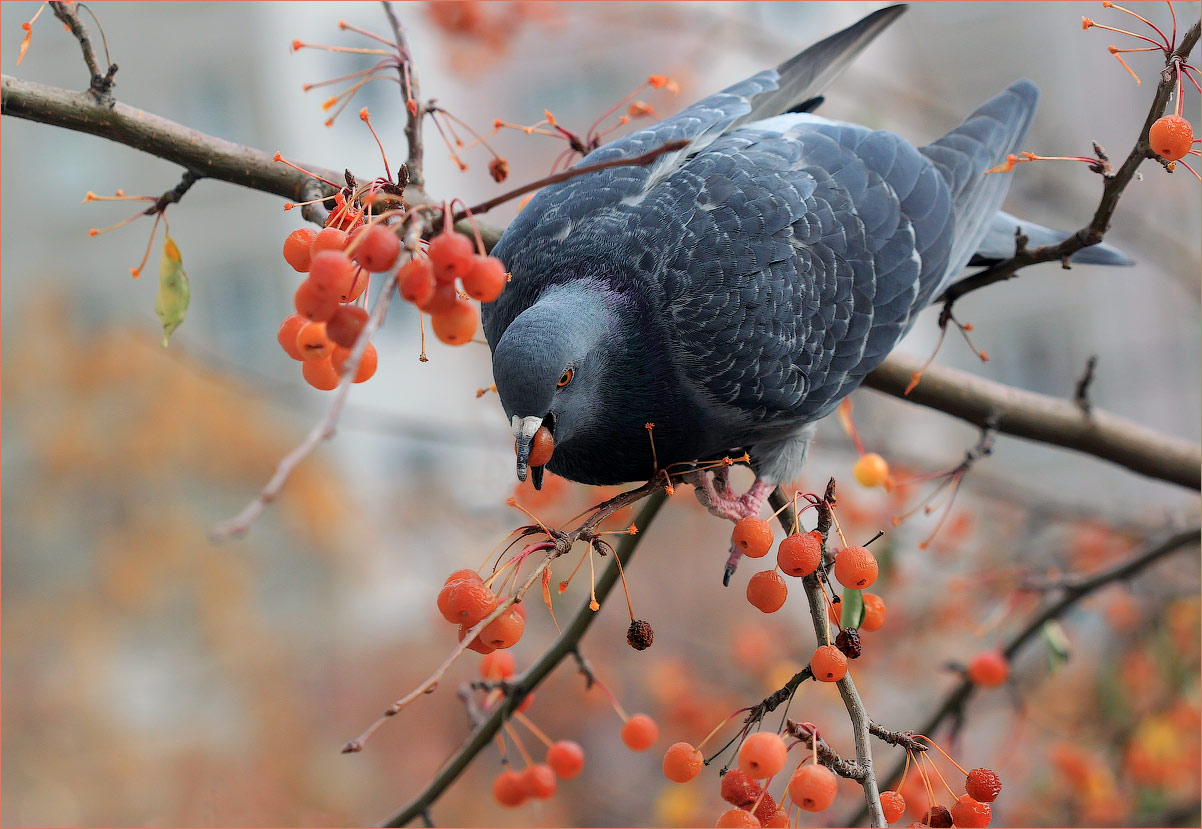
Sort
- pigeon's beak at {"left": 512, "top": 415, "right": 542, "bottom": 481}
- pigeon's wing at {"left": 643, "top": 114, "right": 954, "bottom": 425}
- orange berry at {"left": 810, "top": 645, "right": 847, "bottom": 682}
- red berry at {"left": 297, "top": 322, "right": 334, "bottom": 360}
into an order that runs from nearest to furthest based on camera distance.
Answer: red berry at {"left": 297, "top": 322, "right": 334, "bottom": 360}
orange berry at {"left": 810, "top": 645, "right": 847, "bottom": 682}
pigeon's beak at {"left": 512, "top": 415, "right": 542, "bottom": 481}
pigeon's wing at {"left": 643, "top": 114, "right": 954, "bottom": 425}

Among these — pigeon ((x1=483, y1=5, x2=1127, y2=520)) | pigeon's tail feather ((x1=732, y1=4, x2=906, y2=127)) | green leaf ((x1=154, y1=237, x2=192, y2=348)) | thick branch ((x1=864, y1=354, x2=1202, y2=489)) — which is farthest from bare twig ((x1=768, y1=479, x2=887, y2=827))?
pigeon's tail feather ((x1=732, y1=4, x2=906, y2=127))

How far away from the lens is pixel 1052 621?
6.76 feet

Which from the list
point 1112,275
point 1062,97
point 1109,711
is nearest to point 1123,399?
point 1112,275

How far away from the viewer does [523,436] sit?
1251 mm

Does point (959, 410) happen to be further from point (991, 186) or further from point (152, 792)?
point (152, 792)

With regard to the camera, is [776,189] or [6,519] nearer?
[776,189]

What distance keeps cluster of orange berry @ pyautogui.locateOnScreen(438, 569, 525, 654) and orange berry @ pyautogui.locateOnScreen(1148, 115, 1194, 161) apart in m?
0.94

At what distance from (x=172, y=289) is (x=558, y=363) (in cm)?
61

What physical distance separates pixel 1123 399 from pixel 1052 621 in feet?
28.7

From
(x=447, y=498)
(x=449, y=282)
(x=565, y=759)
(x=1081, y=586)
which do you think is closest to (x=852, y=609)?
(x=565, y=759)

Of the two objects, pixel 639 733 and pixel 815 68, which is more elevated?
pixel 815 68

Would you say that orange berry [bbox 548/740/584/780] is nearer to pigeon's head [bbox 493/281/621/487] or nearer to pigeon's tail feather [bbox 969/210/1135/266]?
pigeon's head [bbox 493/281/621/487]

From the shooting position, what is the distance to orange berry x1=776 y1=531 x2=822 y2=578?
1.07 m

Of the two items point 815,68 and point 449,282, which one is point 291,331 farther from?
point 815,68
